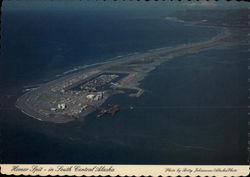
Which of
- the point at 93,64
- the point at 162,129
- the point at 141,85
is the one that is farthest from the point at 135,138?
the point at 93,64

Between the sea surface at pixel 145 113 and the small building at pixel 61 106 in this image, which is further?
the small building at pixel 61 106

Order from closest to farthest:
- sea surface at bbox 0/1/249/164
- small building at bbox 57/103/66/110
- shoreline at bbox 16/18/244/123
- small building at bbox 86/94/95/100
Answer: sea surface at bbox 0/1/249/164 < small building at bbox 57/103/66/110 < shoreline at bbox 16/18/244/123 < small building at bbox 86/94/95/100

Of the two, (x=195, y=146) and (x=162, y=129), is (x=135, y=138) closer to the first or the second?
(x=162, y=129)

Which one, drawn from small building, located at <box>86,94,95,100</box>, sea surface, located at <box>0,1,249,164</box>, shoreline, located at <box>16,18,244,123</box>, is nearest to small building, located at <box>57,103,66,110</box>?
shoreline, located at <box>16,18,244,123</box>

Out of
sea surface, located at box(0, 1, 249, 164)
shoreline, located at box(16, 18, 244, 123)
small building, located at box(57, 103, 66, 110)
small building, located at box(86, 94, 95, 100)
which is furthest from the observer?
small building, located at box(86, 94, 95, 100)

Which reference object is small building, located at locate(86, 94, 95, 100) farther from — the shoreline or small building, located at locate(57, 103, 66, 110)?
small building, located at locate(57, 103, 66, 110)

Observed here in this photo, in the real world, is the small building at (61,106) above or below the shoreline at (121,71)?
below

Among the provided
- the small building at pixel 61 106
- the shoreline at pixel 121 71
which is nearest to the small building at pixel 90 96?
the shoreline at pixel 121 71

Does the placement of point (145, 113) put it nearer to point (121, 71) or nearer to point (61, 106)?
point (61, 106)

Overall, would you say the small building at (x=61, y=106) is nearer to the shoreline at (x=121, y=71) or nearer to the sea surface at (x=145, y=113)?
the shoreline at (x=121, y=71)
